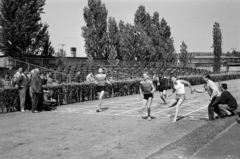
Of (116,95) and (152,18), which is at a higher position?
(152,18)

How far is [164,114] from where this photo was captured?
1270 cm

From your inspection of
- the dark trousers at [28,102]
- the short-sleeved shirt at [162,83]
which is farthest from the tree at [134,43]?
the dark trousers at [28,102]

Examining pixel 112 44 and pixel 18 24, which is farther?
pixel 112 44

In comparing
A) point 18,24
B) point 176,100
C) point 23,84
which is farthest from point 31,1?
point 176,100

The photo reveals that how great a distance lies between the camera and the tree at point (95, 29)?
1865 inches

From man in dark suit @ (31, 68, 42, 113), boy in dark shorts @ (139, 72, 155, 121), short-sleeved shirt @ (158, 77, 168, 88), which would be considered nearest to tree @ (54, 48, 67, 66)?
short-sleeved shirt @ (158, 77, 168, 88)

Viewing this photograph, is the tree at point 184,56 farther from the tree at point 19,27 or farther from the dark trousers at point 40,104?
the dark trousers at point 40,104

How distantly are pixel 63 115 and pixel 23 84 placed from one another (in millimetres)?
2914

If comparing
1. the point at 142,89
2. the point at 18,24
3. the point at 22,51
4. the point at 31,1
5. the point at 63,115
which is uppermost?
the point at 31,1

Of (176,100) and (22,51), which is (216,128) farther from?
(22,51)

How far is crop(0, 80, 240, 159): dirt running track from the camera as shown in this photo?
6793 mm

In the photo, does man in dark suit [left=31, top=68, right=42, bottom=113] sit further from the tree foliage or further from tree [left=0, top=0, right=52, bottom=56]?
the tree foliage

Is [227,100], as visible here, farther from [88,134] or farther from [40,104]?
[40,104]

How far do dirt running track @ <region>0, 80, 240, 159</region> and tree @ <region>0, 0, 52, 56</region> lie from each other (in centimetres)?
2034
